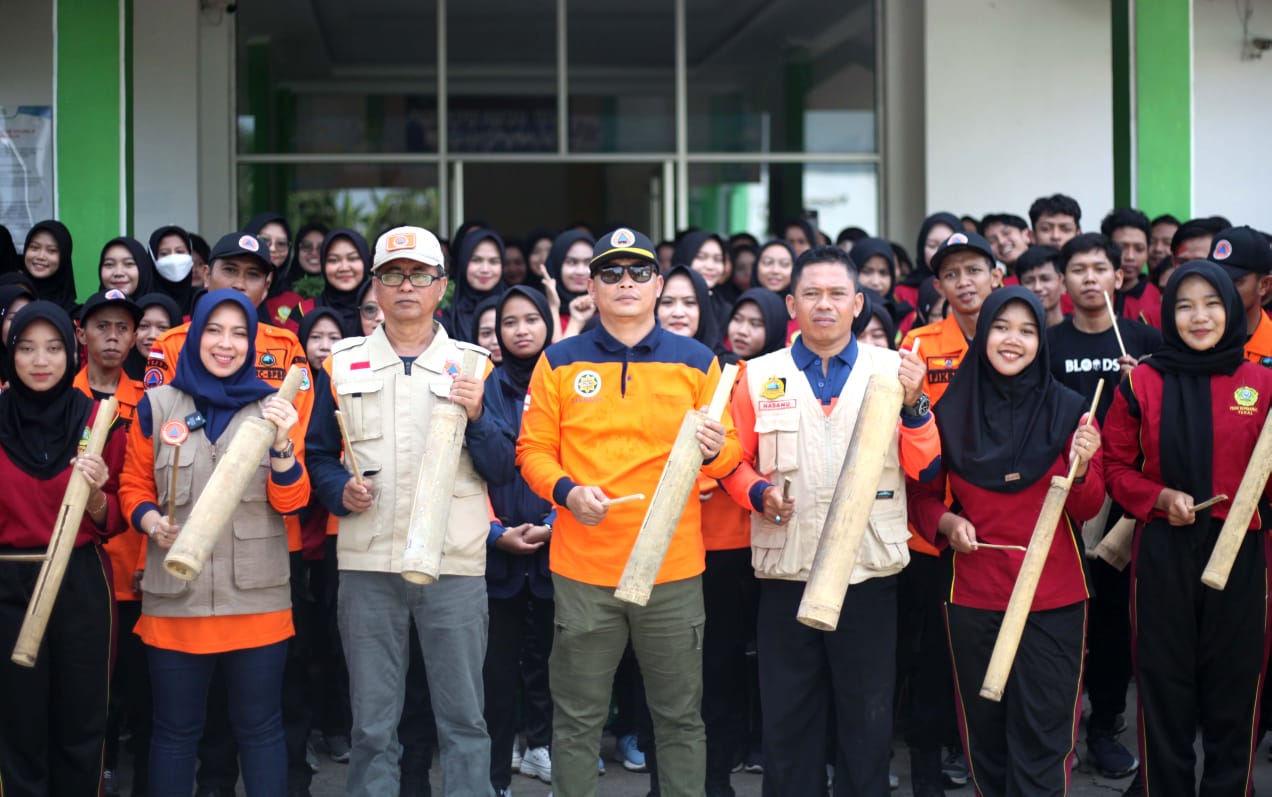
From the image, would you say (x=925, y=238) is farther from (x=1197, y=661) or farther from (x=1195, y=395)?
(x=1197, y=661)

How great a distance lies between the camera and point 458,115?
36.1ft

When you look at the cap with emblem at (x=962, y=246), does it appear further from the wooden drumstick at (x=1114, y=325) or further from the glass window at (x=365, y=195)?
the glass window at (x=365, y=195)

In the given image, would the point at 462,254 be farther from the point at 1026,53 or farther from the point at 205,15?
the point at 1026,53

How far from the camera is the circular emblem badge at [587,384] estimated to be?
4402 mm

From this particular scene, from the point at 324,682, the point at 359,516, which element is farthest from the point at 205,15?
the point at 359,516

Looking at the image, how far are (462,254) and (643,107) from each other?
188 inches

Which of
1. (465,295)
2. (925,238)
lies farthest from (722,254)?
(465,295)

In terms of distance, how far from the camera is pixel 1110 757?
5609mm

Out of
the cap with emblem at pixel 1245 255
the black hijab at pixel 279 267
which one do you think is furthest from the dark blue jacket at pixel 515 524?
the cap with emblem at pixel 1245 255

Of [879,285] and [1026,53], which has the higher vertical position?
[1026,53]

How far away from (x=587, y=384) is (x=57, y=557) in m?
1.81

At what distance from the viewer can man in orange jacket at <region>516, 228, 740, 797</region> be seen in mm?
4309

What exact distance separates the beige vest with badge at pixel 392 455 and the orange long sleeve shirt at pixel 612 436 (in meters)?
0.28

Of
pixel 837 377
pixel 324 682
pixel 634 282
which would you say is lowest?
pixel 324 682
